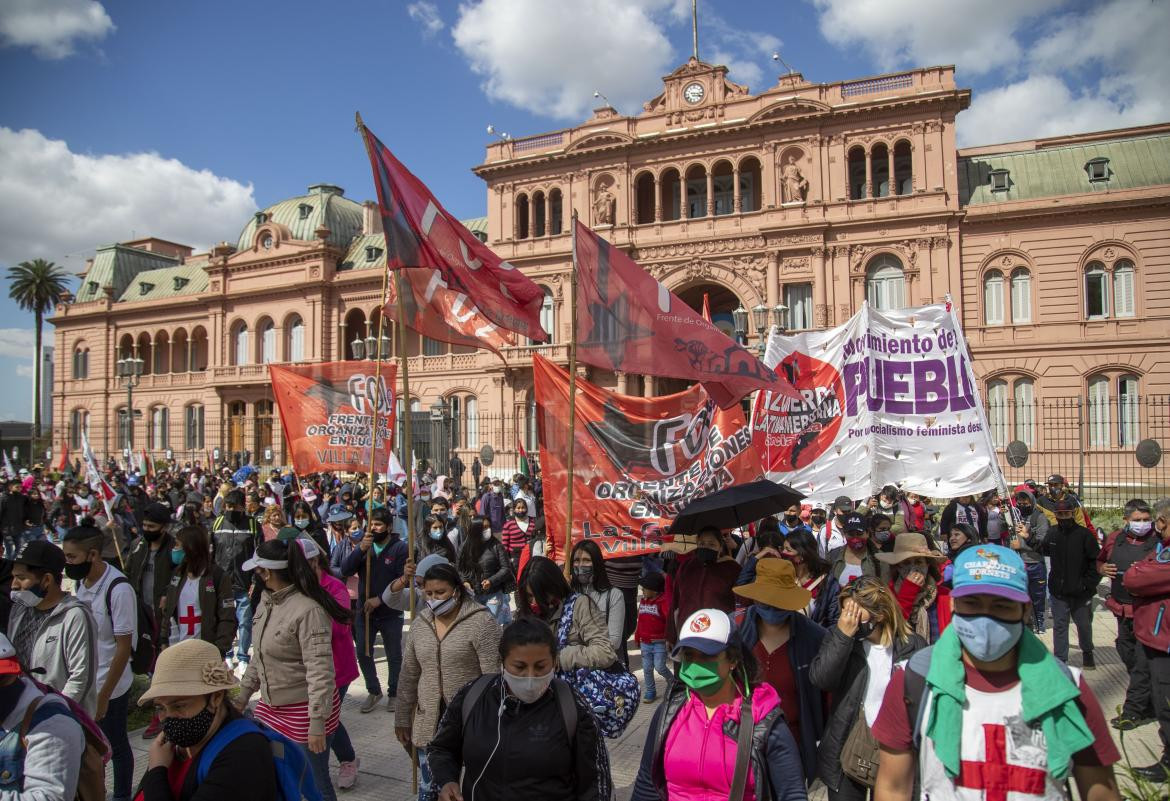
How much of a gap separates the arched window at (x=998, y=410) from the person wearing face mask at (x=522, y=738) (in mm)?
29065

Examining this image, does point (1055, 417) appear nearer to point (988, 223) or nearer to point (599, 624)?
point (988, 223)

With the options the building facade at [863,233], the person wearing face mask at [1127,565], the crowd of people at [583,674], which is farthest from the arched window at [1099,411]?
the crowd of people at [583,674]

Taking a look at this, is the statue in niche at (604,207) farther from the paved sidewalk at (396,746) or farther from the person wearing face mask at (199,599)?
the person wearing face mask at (199,599)

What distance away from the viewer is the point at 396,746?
660 cm

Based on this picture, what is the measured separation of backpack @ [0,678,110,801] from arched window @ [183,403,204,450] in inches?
1834

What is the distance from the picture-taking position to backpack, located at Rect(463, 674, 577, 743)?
Result: 3.26 metres

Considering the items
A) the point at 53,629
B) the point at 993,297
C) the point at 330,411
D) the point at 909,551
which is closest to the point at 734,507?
the point at 909,551

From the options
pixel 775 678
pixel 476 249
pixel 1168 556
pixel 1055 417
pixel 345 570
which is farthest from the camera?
pixel 1055 417

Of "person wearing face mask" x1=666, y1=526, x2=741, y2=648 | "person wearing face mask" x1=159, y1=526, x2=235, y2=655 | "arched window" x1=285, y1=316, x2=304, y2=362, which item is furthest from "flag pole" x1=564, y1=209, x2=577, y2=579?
"arched window" x1=285, y1=316, x2=304, y2=362

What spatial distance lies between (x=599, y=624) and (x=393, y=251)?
3563 mm

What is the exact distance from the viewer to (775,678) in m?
4.05

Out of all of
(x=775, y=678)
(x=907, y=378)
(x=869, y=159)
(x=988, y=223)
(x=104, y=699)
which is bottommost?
(x=104, y=699)

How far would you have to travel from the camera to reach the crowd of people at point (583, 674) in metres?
2.64

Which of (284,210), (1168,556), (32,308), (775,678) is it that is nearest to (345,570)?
(775,678)
